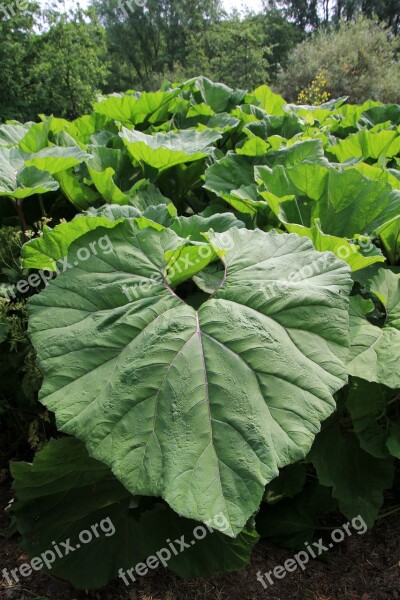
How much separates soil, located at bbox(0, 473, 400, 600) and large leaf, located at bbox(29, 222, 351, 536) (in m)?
0.98

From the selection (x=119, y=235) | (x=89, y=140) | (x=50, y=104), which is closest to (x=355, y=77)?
(x=50, y=104)

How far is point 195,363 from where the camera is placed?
1.16 m

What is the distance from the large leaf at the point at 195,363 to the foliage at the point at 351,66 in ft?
54.1

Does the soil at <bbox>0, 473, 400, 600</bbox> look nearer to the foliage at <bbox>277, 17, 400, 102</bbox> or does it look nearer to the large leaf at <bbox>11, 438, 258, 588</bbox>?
the large leaf at <bbox>11, 438, 258, 588</bbox>

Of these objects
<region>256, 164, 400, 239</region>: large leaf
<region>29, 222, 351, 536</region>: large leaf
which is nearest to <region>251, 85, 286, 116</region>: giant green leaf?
<region>256, 164, 400, 239</region>: large leaf

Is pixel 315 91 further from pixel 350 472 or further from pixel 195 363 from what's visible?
pixel 195 363

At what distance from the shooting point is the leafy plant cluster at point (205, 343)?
1084 millimetres

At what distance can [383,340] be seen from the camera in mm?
1436

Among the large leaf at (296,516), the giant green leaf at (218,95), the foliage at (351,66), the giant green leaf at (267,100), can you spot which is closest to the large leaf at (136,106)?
the giant green leaf at (218,95)

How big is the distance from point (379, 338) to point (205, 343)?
56 centimetres

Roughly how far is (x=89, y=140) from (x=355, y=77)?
16.4m

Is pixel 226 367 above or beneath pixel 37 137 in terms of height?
beneath

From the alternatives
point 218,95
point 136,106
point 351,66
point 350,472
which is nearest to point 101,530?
point 350,472

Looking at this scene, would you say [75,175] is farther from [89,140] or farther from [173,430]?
[173,430]
